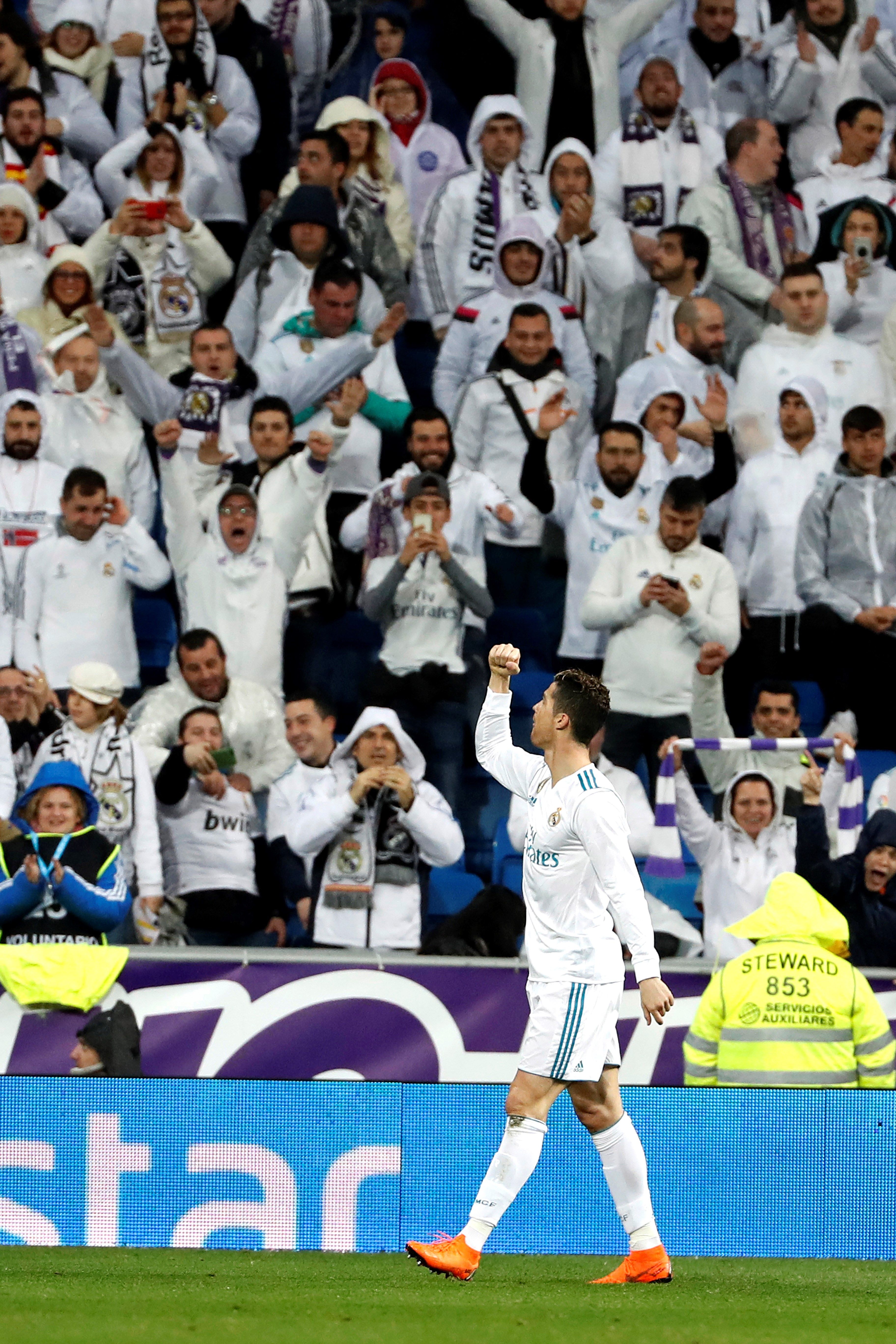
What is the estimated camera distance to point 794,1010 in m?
7.36

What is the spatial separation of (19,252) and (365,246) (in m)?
2.25

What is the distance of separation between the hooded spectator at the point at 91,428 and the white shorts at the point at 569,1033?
6171 mm

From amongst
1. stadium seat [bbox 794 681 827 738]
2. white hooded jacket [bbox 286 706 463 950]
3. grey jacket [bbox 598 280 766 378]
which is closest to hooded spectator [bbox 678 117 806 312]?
grey jacket [bbox 598 280 766 378]

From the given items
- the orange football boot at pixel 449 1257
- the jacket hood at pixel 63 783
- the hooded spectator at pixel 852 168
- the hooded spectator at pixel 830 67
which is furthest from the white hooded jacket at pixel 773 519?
the orange football boot at pixel 449 1257

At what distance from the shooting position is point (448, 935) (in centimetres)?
901

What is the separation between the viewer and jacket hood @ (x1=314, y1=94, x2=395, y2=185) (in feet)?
41.9

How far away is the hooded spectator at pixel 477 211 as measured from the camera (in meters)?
12.7

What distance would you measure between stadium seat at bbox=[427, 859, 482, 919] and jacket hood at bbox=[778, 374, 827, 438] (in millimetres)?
3467

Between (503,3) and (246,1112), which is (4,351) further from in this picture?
(246,1112)

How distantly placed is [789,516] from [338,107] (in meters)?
4.30

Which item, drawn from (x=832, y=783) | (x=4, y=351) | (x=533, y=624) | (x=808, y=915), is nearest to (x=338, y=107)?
(x=4, y=351)

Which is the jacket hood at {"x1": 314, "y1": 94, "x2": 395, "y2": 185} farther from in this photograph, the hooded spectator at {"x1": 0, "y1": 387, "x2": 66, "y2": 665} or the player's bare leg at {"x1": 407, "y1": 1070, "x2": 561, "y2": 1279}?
the player's bare leg at {"x1": 407, "y1": 1070, "x2": 561, "y2": 1279}

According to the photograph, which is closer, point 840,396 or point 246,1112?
point 246,1112

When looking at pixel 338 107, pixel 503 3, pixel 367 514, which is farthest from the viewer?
pixel 503 3
